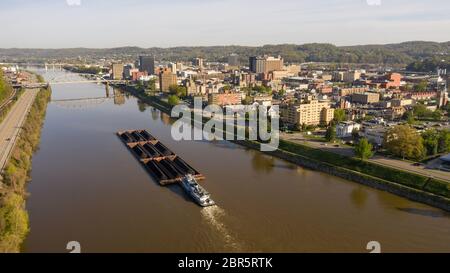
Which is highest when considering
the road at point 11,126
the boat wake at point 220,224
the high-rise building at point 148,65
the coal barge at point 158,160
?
the high-rise building at point 148,65

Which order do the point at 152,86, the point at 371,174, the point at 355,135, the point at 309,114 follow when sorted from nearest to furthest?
the point at 371,174, the point at 355,135, the point at 309,114, the point at 152,86

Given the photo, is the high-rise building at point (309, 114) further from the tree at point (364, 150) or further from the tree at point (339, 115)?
the tree at point (364, 150)

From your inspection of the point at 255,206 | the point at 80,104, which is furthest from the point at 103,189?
the point at 80,104

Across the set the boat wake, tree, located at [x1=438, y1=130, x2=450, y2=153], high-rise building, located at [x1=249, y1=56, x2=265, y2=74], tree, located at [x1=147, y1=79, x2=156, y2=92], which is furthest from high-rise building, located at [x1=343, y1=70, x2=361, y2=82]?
the boat wake

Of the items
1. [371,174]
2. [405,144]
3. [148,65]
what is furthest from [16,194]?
[148,65]

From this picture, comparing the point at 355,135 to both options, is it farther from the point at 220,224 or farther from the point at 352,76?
the point at 352,76

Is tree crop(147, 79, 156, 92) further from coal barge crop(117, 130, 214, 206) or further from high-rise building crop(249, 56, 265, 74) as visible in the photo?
coal barge crop(117, 130, 214, 206)

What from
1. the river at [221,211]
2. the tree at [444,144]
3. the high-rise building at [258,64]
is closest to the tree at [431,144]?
the tree at [444,144]
